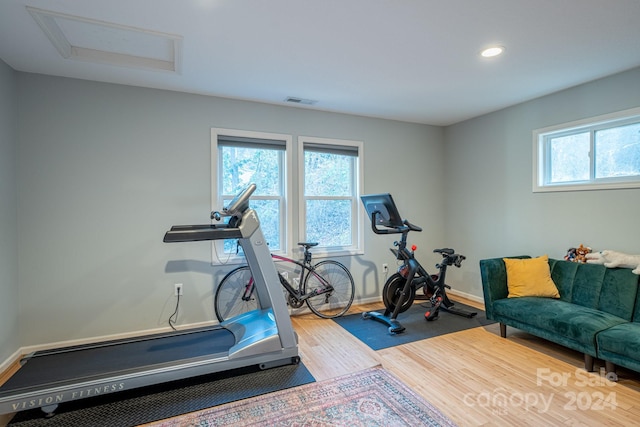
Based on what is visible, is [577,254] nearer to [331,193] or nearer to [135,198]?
[331,193]

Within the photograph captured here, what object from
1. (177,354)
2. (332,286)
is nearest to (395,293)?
(332,286)

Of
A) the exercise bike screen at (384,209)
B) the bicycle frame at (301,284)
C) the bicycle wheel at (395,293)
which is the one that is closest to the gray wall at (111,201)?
the bicycle frame at (301,284)

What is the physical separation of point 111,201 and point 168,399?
1.98 m

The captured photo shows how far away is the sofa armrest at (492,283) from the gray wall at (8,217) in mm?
4373

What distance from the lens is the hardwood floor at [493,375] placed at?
2061mm

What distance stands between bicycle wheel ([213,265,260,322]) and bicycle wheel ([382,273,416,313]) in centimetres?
145

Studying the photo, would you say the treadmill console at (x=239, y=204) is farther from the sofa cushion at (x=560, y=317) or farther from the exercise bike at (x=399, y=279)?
the sofa cushion at (x=560, y=317)

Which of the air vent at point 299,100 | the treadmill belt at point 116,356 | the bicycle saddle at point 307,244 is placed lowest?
the treadmill belt at point 116,356

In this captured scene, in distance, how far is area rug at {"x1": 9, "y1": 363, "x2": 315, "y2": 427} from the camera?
204cm

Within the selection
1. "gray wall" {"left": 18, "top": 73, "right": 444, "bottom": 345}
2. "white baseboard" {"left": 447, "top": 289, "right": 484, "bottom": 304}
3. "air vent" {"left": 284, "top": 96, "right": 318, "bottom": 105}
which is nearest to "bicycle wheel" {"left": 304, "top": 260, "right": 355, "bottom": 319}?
"gray wall" {"left": 18, "top": 73, "right": 444, "bottom": 345}

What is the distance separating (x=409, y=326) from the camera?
11.8 ft

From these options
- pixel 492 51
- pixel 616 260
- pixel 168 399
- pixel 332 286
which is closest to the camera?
pixel 168 399

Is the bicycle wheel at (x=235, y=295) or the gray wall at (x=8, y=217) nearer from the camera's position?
the gray wall at (x=8, y=217)

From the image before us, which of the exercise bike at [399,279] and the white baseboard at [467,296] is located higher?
the exercise bike at [399,279]
